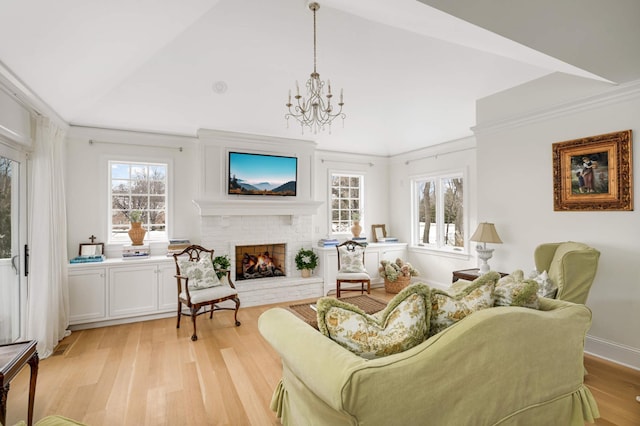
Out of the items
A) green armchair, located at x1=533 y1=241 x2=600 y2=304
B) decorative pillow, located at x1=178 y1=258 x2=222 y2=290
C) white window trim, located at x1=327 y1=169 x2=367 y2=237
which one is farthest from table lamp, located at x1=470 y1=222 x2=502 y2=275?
decorative pillow, located at x1=178 y1=258 x2=222 y2=290

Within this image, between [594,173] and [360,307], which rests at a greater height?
[594,173]

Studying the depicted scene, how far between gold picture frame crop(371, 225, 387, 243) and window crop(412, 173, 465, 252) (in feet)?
2.03

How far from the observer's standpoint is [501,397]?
164 cm

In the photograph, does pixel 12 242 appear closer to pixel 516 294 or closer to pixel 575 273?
pixel 516 294

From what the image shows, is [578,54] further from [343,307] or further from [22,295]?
[22,295]

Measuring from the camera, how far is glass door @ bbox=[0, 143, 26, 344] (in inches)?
113

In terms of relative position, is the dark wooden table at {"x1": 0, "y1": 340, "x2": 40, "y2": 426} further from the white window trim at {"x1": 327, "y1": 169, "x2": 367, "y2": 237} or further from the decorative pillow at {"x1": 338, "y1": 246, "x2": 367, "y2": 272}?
the white window trim at {"x1": 327, "y1": 169, "x2": 367, "y2": 237}

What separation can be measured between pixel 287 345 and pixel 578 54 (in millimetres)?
2689

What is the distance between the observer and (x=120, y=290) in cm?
409

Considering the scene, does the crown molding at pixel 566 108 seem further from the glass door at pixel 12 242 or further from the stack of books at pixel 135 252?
the glass door at pixel 12 242

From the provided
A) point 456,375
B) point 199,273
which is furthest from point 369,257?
point 456,375

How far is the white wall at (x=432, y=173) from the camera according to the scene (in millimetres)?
5027

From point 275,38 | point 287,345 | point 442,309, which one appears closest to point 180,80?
point 275,38

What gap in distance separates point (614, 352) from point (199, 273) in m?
4.36
